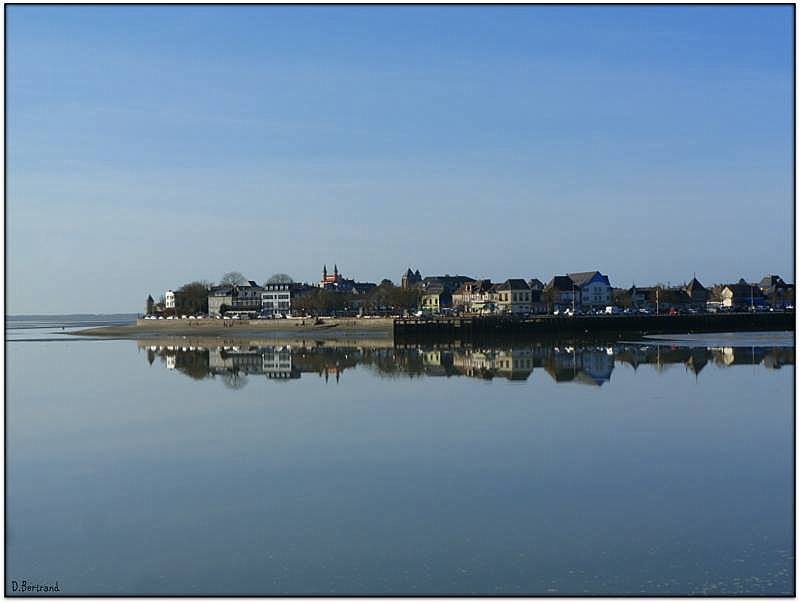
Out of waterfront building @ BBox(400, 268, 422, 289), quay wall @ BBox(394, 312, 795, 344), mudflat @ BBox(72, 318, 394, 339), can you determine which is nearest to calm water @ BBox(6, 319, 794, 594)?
quay wall @ BBox(394, 312, 795, 344)

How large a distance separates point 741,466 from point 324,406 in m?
13.1

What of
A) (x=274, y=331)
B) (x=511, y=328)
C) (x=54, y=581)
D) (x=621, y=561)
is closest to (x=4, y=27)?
(x=54, y=581)

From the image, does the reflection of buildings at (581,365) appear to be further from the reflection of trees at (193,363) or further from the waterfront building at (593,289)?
the waterfront building at (593,289)

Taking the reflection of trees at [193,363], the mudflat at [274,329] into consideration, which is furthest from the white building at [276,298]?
the reflection of trees at [193,363]

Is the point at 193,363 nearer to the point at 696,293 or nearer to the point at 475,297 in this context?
the point at 475,297

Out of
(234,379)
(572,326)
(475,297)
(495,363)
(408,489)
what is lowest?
(408,489)

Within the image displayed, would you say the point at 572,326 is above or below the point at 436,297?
below

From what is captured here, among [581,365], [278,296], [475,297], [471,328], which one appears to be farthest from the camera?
[278,296]

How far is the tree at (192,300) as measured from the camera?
136 m

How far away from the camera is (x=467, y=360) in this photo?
4597 centimetres

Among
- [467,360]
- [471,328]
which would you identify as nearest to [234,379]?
[467,360]

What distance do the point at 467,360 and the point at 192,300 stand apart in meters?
98.0

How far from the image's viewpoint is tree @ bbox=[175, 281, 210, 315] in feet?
446

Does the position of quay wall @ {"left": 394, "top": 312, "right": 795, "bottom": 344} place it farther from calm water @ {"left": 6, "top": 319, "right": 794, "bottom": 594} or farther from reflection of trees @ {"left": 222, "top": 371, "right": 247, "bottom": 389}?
calm water @ {"left": 6, "top": 319, "right": 794, "bottom": 594}
